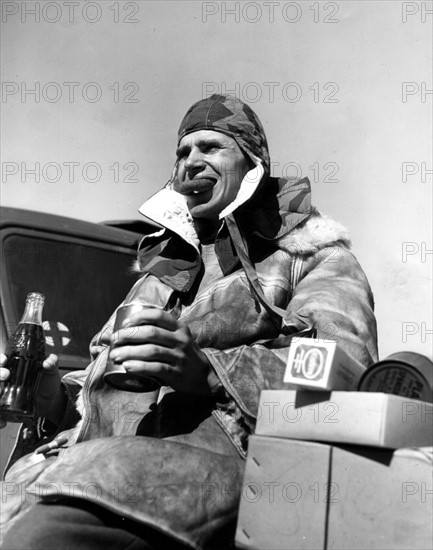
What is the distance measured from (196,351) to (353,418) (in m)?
0.62

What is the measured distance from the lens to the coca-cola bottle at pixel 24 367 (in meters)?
2.76

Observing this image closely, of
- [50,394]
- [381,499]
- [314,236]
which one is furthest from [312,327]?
[50,394]

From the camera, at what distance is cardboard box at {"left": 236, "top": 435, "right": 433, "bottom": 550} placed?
1657mm

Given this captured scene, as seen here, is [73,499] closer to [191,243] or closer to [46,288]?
[191,243]

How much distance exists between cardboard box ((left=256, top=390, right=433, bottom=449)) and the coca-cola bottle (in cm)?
118

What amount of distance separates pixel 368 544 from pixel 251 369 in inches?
28.9

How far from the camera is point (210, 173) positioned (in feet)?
9.57

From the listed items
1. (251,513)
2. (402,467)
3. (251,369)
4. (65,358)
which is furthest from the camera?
(65,358)

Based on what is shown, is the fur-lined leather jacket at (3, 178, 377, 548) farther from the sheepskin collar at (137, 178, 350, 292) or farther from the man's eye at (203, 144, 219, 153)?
the man's eye at (203, 144, 219, 153)

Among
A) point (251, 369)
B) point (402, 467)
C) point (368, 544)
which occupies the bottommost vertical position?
point (368, 544)

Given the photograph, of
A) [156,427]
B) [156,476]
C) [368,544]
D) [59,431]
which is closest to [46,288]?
[59,431]

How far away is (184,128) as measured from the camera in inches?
119

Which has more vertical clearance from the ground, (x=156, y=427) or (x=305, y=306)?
A: (x=305, y=306)

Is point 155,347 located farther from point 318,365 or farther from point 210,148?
point 210,148
